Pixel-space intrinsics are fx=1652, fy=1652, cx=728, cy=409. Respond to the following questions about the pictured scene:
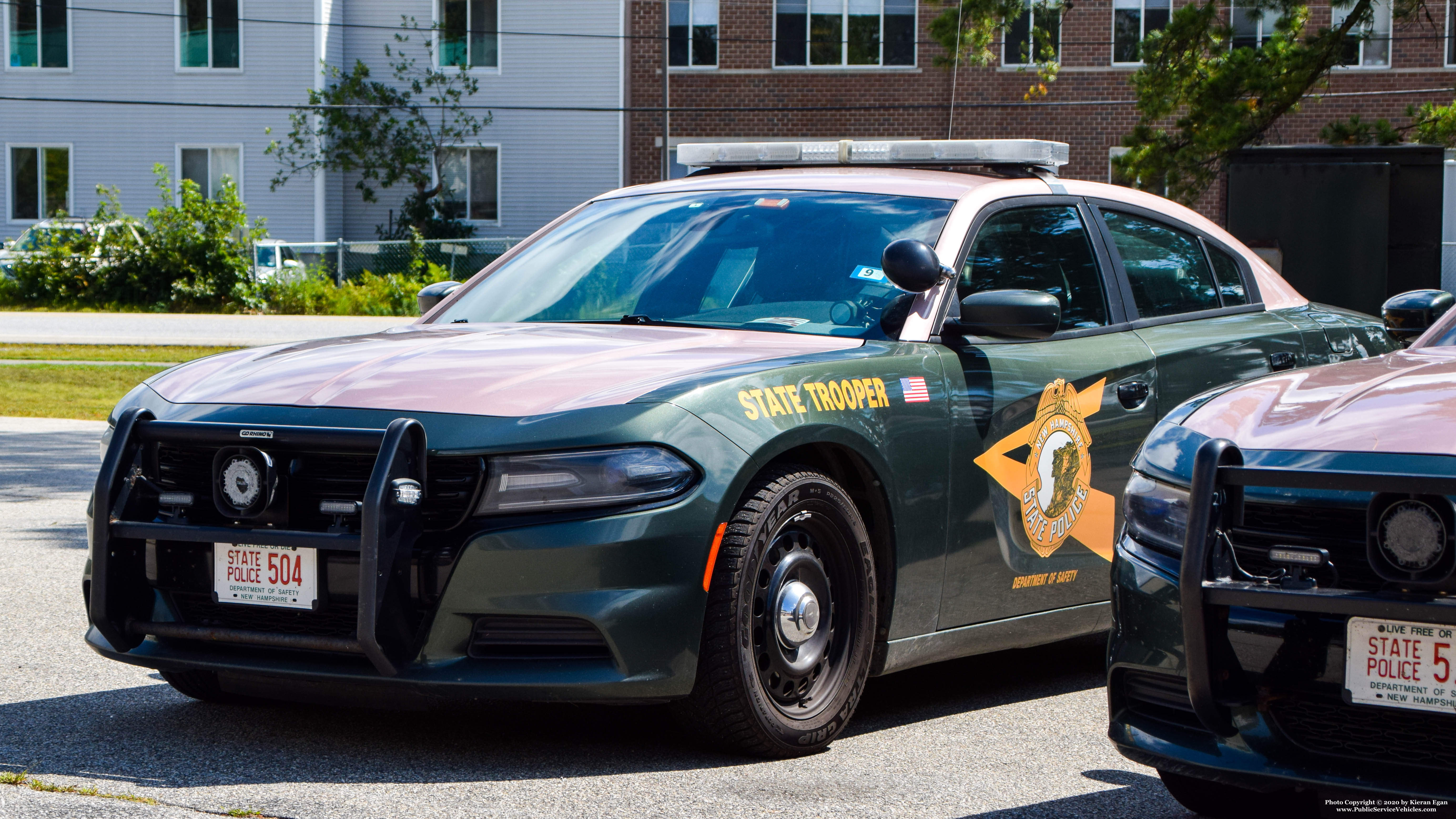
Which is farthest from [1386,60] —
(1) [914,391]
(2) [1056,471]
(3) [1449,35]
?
(1) [914,391]

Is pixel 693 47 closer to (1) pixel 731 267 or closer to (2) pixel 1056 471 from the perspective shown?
(1) pixel 731 267

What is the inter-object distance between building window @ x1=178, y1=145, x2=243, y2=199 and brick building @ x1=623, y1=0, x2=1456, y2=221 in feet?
27.7

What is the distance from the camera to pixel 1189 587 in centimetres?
317

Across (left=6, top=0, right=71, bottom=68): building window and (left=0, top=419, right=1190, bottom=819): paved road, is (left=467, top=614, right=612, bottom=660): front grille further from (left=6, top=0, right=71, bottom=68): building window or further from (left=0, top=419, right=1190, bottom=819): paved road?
(left=6, top=0, right=71, bottom=68): building window

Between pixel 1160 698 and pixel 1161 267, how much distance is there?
108 inches

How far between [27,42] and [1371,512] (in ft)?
123

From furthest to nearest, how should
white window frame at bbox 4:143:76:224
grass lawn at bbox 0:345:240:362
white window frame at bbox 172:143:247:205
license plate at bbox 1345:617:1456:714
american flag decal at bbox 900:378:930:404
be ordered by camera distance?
white window frame at bbox 4:143:76:224 → white window frame at bbox 172:143:247:205 → grass lawn at bbox 0:345:240:362 → american flag decal at bbox 900:378:930:404 → license plate at bbox 1345:617:1456:714

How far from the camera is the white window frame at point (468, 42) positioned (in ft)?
116

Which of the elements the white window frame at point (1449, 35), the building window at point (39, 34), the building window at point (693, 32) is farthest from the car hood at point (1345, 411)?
the building window at point (39, 34)

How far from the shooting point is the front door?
4824 millimetres

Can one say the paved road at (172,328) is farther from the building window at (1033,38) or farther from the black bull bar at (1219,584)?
the black bull bar at (1219,584)

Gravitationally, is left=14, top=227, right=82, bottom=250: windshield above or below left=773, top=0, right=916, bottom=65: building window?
below

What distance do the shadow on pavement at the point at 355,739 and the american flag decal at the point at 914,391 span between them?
0.96 meters

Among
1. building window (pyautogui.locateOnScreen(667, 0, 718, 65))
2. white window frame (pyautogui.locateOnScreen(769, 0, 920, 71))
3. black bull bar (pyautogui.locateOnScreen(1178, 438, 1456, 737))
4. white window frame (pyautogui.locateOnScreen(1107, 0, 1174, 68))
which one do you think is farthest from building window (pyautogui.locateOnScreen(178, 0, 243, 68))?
black bull bar (pyautogui.locateOnScreen(1178, 438, 1456, 737))
